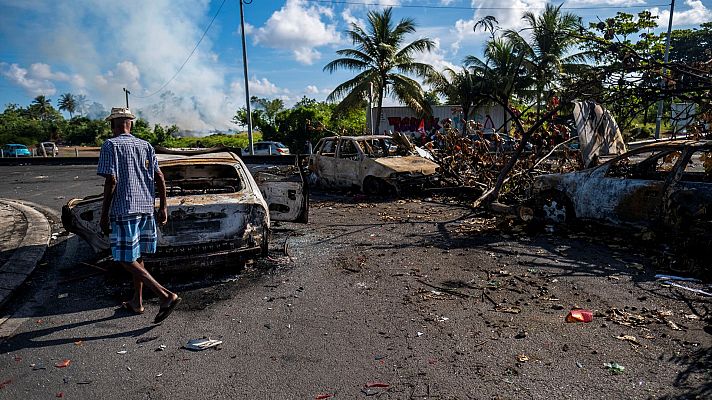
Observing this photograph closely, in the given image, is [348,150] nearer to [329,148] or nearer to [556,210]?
[329,148]

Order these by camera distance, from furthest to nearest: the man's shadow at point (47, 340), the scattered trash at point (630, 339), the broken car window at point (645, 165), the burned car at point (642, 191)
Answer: the broken car window at point (645, 165) < the burned car at point (642, 191) < the man's shadow at point (47, 340) < the scattered trash at point (630, 339)

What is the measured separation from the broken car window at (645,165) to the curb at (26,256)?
7493 millimetres

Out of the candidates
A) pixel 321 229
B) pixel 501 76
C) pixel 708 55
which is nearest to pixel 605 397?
pixel 708 55

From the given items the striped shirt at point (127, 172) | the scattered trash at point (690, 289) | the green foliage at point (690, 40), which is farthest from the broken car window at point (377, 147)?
the green foliage at point (690, 40)

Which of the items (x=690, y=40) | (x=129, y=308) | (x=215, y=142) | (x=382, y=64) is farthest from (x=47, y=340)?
(x=690, y=40)

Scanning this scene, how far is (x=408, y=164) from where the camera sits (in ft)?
39.4

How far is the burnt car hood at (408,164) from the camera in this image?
1170cm

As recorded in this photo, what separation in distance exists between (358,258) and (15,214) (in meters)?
7.89

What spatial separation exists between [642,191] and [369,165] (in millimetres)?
6687

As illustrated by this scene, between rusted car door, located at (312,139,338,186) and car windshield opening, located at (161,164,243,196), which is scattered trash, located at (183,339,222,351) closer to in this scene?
car windshield opening, located at (161,164,243,196)

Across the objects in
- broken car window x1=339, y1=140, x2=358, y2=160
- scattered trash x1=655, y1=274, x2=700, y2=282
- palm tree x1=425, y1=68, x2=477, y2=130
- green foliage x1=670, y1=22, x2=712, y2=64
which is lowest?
scattered trash x1=655, y1=274, x2=700, y2=282

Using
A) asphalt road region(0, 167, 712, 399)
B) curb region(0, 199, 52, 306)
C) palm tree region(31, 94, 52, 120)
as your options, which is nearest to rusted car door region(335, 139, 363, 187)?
asphalt road region(0, 167, 712, 399)

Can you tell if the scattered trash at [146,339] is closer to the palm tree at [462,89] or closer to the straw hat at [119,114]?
the straw hat at [119,114]

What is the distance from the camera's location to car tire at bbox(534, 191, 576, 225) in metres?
7.33
